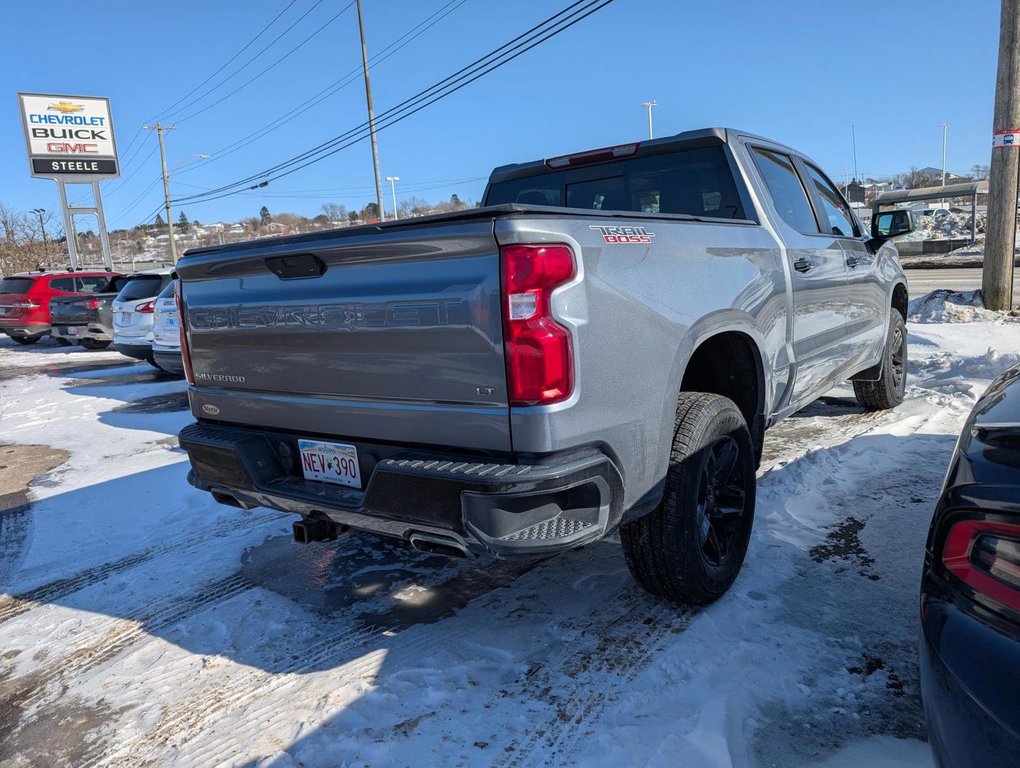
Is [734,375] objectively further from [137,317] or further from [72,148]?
[72,148]

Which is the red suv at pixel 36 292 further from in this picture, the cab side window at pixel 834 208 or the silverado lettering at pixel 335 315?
the cab side window at pixel 834 208

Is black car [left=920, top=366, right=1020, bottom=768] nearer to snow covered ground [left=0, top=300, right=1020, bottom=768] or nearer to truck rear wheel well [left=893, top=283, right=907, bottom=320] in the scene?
snow covered ground [left=0, top=300, right=1020, bottom=768]

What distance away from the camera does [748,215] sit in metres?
3.77

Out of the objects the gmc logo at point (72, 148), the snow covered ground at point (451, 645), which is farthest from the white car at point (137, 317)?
the gmc logo at point (72, 148)

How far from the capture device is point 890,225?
5.35 m

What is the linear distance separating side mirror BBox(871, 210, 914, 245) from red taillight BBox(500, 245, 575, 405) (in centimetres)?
400

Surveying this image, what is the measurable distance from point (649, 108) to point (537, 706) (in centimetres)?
5183

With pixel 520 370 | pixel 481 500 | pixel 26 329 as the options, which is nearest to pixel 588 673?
pixel 481 500

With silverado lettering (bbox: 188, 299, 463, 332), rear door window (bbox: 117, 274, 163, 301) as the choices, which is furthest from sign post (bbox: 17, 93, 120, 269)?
silverado lettering (bbox: 188, 299, 463, 332)

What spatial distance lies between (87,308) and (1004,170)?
16452 mm

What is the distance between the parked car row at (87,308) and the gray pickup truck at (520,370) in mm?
7939

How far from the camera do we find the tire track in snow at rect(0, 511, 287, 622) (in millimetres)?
3645

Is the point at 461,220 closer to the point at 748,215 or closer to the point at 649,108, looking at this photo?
the point at 748,215

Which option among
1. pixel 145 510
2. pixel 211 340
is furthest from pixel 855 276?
pixel 145 510
